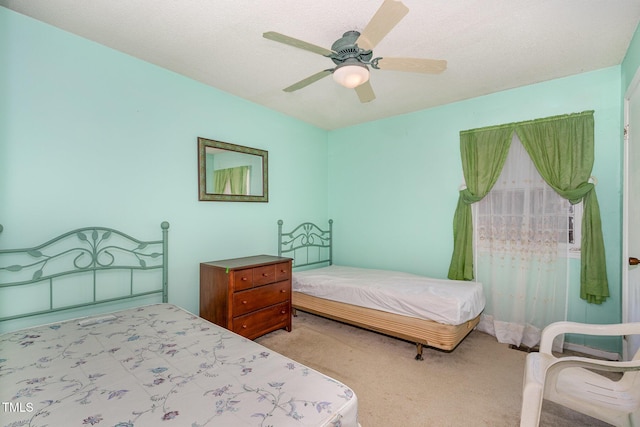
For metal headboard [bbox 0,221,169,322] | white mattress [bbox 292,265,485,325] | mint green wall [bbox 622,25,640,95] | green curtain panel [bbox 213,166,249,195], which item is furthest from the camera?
green curtain panel [bbox 213,166,249,195]

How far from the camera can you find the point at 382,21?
1556 mm

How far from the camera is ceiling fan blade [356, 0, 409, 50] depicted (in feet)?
4.68

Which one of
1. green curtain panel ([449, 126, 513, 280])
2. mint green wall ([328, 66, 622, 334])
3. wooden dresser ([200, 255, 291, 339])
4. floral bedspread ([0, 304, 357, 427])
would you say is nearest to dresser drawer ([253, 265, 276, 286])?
wooden dresser ([200, 255, 291, 339])

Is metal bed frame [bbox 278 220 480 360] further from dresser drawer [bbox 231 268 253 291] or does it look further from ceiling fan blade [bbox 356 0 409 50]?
ceiling fan blade [bbox 356 0 409 50]

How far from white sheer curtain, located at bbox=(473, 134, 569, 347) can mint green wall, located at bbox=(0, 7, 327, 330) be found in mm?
2752

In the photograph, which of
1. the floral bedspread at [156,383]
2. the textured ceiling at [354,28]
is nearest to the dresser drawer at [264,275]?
the floral bedspread at [156,383]

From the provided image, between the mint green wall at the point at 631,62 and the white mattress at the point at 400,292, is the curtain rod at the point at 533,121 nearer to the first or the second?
the mint green wall at the point at 631,62

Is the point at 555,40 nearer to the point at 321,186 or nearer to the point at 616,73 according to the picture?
the point at 616,73

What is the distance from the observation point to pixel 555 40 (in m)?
2.27

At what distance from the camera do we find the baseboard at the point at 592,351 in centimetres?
264

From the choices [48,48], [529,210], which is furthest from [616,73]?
[48,48]

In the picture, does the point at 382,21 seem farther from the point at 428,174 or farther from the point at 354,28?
the point at 428,174

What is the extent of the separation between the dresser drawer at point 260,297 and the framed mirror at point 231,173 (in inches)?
42.6

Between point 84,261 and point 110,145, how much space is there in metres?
0.97
